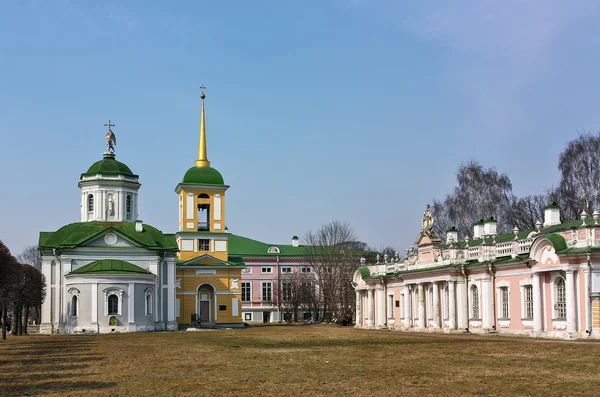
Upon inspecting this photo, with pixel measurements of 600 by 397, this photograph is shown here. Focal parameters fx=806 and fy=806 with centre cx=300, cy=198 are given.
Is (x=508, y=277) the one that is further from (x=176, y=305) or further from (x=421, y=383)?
(x=176, y=305)

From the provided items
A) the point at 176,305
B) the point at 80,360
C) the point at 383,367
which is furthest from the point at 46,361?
the point at 176,305

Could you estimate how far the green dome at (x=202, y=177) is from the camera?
78.6 metres

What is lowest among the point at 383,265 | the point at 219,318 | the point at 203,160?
the point at 219,318

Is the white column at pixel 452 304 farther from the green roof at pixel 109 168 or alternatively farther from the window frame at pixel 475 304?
the green roof at pixel 109 168

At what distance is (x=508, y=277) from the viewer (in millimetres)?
41781

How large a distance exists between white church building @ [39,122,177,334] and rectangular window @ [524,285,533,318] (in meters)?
33.7

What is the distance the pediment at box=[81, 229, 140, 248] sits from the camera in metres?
65.0

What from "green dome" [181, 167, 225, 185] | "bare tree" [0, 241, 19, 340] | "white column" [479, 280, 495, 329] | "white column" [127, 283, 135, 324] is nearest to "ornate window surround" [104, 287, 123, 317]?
"white column" [127, 283, 135, 324]

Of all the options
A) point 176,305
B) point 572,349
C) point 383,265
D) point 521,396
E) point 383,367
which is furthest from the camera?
point 176,305

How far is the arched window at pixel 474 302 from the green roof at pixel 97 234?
3034 cm

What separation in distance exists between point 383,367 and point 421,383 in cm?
413

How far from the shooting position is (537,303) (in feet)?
125

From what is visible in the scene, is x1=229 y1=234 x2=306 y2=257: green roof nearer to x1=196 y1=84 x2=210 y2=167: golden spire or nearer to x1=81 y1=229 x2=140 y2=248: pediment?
x1=196 y1=84 x2=210 y2=167: golden spire

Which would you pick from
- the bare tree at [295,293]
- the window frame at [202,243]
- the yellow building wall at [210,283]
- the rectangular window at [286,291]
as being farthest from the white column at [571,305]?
the rectangular window at [286,291]
